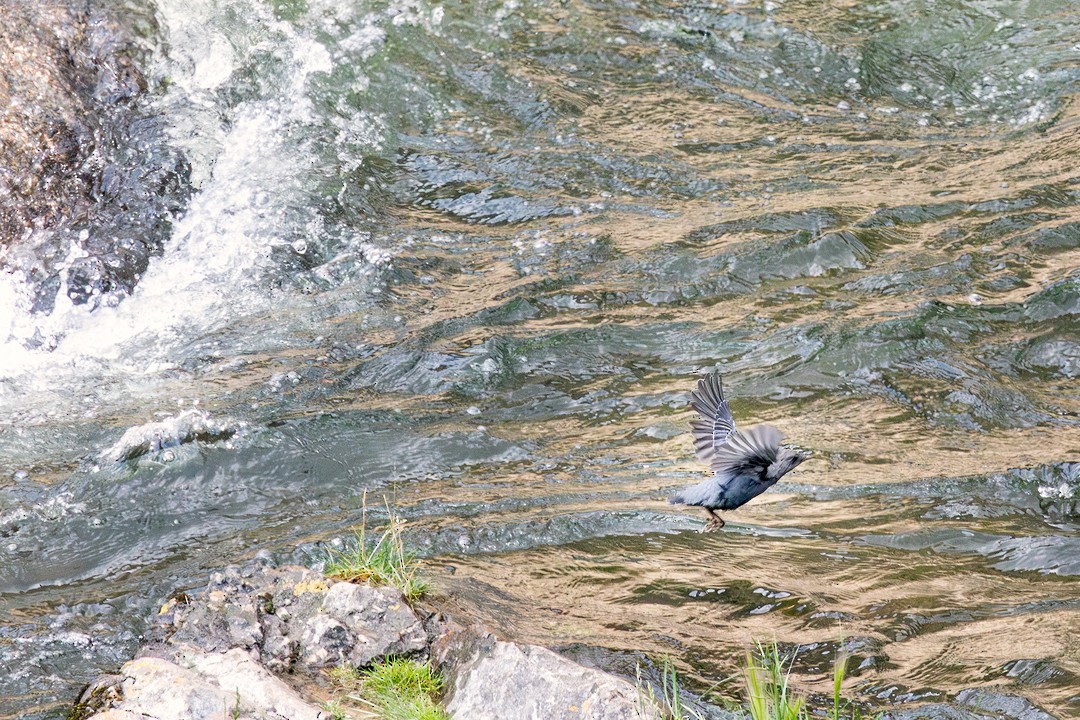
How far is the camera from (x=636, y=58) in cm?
898

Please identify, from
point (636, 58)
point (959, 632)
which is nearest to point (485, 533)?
point (959, 632)

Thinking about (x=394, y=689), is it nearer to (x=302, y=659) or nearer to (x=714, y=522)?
(x=302, y=659)

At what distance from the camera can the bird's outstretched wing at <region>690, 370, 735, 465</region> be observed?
3734 mm

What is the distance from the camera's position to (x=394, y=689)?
3.51 metres

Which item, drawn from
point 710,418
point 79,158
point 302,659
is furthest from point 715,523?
point 79,158

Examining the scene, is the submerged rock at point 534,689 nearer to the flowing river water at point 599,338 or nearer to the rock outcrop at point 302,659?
the rock outcrop at point 302,659

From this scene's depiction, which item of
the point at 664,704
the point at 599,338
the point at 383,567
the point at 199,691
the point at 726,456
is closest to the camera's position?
the point at 199,691

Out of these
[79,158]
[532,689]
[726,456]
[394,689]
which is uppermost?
[79,158]

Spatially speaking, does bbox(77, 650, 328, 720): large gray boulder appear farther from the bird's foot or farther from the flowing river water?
the bird's foot

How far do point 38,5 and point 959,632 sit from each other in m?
7.04

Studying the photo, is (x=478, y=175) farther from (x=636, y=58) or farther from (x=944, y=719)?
(x=944, y=719)

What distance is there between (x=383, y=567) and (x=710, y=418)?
123 centimetres

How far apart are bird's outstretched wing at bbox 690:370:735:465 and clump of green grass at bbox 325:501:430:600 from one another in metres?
1.07

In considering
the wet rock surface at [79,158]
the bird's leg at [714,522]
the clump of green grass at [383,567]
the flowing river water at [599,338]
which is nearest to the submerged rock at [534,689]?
the flowing river water at [599,338]
